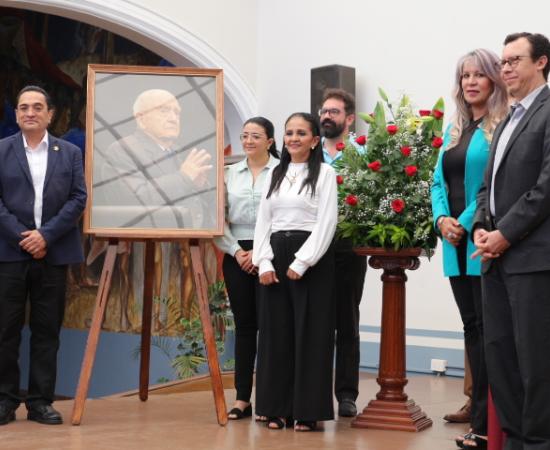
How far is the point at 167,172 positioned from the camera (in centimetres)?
562

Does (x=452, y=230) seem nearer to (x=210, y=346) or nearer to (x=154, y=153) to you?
(x=210, y=346)

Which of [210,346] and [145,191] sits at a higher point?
[145,191]

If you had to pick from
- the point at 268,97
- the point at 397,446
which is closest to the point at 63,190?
the point at 397,446

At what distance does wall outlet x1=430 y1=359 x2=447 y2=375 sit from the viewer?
8.55 metres

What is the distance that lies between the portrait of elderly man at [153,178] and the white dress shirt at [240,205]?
16 cm

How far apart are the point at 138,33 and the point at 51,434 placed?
18.1 ft

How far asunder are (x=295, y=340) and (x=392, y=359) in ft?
1.89

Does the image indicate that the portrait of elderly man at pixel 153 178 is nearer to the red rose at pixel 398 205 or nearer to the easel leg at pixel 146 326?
the easel leg at pixel 146 326

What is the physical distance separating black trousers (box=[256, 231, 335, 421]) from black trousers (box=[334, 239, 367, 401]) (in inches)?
22.7

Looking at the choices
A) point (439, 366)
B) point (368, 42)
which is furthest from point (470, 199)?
point (368, 42)

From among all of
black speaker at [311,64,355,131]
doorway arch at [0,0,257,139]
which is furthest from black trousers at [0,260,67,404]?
black speaker at [311,64,355,131]

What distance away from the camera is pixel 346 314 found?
19.1 feet

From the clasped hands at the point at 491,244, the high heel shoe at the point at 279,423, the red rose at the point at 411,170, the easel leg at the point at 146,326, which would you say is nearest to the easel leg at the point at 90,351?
the easel leg at the point at 146,326

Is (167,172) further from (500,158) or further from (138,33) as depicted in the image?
(138,33)
